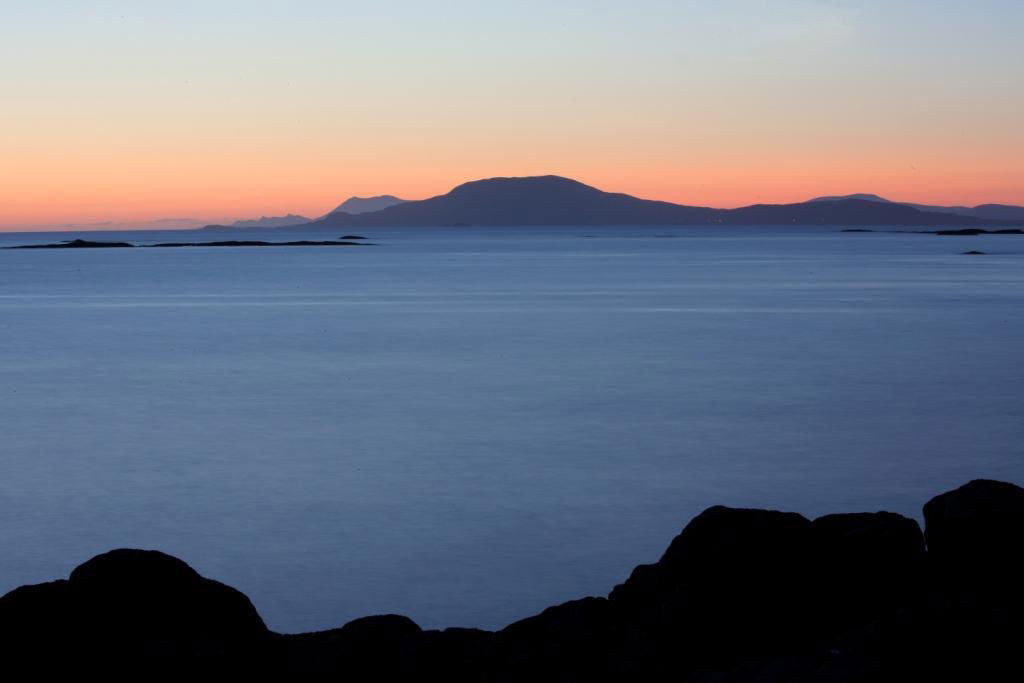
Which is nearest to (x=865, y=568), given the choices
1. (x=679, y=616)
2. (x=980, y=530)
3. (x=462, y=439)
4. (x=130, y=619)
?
(x=980, y=530)

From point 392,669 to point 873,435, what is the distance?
8195 millimetres

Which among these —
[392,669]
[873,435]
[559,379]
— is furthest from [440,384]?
[392,669]

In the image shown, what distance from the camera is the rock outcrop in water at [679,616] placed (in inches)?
190

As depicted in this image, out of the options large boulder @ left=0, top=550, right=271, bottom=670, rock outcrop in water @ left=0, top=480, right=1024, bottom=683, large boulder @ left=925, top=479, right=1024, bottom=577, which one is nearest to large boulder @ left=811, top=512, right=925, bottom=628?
rock outcrop in water @ left=0, top=480, right=1024, bottom=683

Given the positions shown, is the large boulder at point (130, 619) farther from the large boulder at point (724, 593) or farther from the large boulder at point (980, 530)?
the large boulder at point (980, 530)

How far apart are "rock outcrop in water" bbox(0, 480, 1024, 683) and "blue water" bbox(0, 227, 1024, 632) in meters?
1.19

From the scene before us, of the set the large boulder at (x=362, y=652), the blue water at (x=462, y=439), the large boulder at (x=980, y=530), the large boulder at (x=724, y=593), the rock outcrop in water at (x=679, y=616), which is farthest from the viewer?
the blue water at (x=462, y=439)

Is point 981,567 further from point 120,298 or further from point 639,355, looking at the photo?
point 120,298

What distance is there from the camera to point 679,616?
17.6ft

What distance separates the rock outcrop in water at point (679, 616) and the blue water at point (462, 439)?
1188 mm

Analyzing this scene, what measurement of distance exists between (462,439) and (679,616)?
739 centimetres

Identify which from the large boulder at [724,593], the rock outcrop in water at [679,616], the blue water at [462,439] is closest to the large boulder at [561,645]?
the rock outcrop in water at [679,616]

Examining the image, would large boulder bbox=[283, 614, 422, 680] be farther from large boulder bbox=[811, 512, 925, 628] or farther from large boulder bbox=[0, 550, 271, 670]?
large boulder bbox=[811, 512, 925, 628]

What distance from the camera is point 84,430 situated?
13656mm
